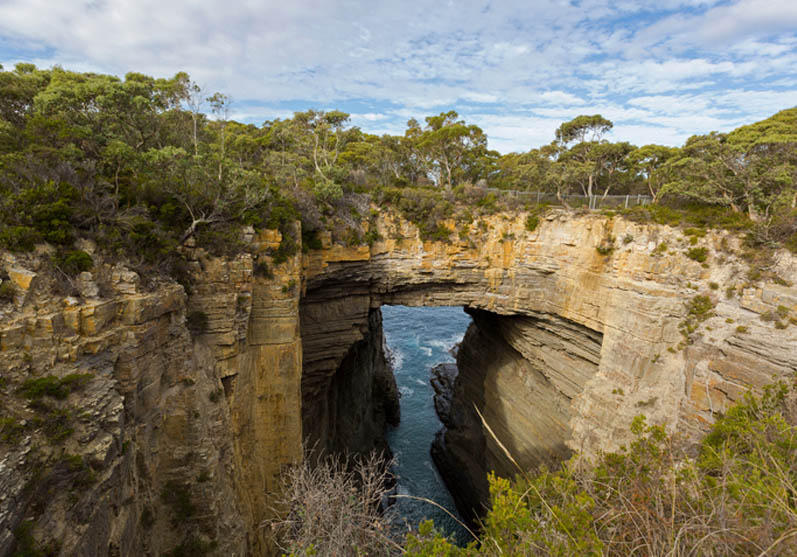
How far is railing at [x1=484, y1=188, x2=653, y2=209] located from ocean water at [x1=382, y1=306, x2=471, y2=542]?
56.0 feet

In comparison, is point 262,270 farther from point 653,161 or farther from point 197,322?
point 653,161

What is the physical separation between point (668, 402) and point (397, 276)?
536 inches

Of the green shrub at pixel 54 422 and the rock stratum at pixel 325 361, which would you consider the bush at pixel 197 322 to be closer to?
the rock stratum at pixel 325 361

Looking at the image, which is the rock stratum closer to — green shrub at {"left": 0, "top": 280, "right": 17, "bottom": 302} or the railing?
green shrub at {"left": 0, "top": 280, "right": 17, "bottom": 302}

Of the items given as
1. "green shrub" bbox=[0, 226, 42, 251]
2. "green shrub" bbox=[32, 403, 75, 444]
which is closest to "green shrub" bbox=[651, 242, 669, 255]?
"green shrub" bbox=[32, 403, 75, 444]

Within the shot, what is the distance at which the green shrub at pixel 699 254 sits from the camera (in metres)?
13.8

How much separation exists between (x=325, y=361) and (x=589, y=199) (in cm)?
1760

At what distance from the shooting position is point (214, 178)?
11.8 meters

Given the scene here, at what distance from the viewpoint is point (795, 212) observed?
41.4 ft

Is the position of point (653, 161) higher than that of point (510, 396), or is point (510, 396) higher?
point (653, 161)

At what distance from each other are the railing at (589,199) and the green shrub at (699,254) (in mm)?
→ 3830

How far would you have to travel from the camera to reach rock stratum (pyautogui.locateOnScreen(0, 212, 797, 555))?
6.52 meters

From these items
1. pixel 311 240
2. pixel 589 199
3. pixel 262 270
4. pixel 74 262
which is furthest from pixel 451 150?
pixel 74 262

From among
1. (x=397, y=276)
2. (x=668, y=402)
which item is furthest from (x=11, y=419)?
(x=668, y=402)
